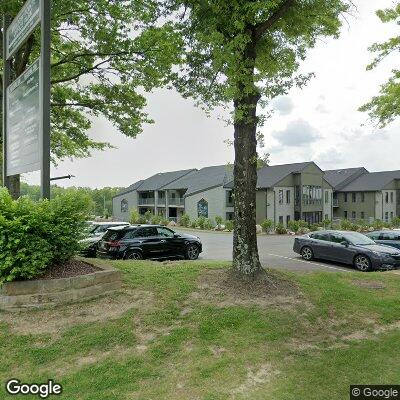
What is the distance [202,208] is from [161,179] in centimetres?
1542

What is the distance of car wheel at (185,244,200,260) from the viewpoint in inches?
642

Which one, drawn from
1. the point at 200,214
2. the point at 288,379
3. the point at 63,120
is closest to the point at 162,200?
the point at 200,214

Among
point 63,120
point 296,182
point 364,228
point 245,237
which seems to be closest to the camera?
point 245,237

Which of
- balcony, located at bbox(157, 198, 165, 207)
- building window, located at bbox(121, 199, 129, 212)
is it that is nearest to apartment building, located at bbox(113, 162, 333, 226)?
balcony, located at bbox(157, 198, 165, 207)

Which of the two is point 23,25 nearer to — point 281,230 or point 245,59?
point 245,59

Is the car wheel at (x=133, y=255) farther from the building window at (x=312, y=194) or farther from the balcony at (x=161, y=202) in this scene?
the balcony at (x=161, y=202)

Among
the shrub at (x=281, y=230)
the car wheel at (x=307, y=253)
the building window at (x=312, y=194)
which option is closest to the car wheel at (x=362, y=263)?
the car wheel at (x=307, y=253)

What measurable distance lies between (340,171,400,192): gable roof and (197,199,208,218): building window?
2380cm

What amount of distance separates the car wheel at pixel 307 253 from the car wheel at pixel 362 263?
2.38 m

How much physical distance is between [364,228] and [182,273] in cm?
3614

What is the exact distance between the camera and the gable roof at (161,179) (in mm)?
60656

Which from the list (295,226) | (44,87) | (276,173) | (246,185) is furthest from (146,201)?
(44,87)

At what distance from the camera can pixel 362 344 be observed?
6211 mm

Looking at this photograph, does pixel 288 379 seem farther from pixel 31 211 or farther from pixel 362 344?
pixel 31 211
